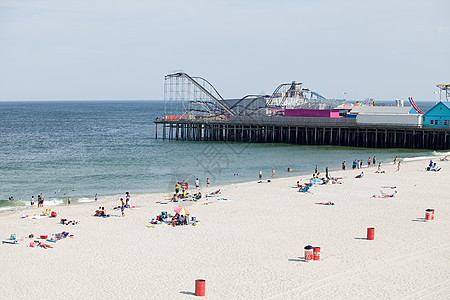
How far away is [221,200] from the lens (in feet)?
86.9

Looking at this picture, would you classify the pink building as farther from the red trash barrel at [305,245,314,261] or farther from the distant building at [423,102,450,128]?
the red trash barrel at [305,245,314,261]

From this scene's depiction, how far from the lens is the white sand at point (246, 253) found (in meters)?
14.1

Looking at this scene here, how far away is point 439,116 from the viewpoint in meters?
51.7

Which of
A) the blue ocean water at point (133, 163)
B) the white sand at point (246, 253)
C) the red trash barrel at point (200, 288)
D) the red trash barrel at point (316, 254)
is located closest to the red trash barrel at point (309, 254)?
the red trash barrel at point (316, 254)

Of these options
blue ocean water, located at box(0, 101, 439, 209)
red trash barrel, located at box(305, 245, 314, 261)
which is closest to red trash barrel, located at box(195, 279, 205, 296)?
red trash barrel, located at box(305, 245, 314, 261)

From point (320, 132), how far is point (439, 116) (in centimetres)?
1182

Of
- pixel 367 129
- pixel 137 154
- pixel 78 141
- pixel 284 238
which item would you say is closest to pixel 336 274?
pixel 284 238

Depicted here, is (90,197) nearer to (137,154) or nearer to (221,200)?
(221,200)

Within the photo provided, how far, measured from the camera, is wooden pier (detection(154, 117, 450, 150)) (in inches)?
2029

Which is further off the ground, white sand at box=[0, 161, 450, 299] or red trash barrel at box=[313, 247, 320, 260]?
red trash barrel at box=[313, 247, 320, 260]

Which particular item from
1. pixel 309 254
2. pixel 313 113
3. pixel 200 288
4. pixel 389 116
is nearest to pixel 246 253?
pixel 309 254

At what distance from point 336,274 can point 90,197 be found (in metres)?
17.9

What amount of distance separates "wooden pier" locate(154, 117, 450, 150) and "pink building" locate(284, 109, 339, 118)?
991 millimetres

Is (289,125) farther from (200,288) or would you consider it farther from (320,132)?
(200,288)
